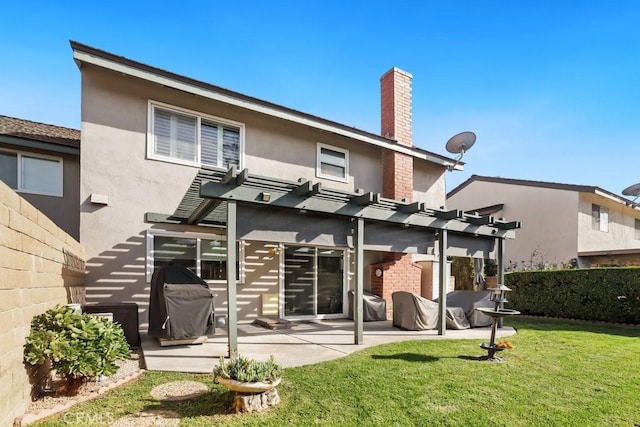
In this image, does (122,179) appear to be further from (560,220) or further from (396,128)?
(560,220)

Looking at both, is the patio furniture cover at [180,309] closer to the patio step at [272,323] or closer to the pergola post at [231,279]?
the pergola post at [231,279]

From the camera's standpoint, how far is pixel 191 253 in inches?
362

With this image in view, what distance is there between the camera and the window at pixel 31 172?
9.33m

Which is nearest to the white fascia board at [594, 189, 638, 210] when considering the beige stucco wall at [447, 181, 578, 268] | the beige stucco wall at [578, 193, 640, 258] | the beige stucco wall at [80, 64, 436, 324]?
the beige stucco wall at [578, 193, 640, 258]

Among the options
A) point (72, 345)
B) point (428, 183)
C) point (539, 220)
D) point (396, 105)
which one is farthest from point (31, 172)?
point (539, 220)

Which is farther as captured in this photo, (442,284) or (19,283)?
(442,284)

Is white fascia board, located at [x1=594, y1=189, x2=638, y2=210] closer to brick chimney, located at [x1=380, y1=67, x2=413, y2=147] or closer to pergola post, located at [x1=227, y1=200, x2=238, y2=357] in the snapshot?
brick chimney, located at [x1=380, y1=67, x2=413, y2=147]

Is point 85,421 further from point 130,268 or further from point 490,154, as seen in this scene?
point 490,154

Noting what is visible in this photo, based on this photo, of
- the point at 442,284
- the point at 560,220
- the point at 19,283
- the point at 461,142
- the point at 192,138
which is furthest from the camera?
the point at 560,220

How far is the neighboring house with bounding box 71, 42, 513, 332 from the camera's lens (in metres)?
7.13

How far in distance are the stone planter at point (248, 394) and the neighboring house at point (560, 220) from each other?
15956 millimetres

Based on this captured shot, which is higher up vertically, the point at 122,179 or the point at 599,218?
the point at 122,179

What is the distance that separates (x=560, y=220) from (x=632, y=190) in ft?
19.9

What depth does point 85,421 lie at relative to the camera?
3.79 meters
